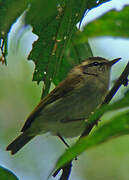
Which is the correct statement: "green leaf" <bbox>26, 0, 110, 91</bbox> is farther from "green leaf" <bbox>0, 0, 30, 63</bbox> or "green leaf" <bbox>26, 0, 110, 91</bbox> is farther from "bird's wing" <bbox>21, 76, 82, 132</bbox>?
"bird's wing" <bbox>21, 76, 82, 132</bbox>

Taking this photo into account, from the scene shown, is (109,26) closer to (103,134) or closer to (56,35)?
(103,134)

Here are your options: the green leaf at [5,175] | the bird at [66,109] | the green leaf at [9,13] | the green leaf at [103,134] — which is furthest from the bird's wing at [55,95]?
the green leaf at [103,134]

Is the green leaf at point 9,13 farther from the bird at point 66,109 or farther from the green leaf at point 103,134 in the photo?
the bird at point 66,109

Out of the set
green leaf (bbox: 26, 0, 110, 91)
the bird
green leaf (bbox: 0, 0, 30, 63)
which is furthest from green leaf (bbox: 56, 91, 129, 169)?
the bird

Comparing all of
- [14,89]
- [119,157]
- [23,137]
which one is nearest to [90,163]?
[119,157]

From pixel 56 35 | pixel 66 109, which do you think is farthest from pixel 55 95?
pixel 56 35

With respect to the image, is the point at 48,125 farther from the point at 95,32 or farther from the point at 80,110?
the point at 95,32
